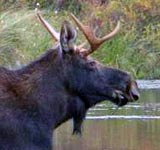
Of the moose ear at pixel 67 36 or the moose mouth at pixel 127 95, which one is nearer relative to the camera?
the moose ear at pixel 67 36

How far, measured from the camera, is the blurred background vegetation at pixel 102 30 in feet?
81.5

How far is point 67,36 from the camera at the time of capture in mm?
10836

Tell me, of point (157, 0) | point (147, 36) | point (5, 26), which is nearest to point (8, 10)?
point (5, 26)

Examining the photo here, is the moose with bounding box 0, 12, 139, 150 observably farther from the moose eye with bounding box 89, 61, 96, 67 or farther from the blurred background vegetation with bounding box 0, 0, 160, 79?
the blurred background vegetation with bounding box 0, 0, 160, 79

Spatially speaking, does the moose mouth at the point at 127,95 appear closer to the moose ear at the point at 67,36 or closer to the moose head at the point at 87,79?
the moose head at the point at 87,79

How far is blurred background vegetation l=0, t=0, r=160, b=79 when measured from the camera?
978 inches

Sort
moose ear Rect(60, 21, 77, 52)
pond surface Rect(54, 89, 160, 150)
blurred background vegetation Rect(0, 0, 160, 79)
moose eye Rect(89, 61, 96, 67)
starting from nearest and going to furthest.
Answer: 1. moose ear Rect(60, 21, 77, 52)
2. moose eye Rect(89, 61, 96, 67)
3. pond surface Rect(54, 89, 160, 150)
4. blurred background vegetation Rect(0, 0, 160, 79)

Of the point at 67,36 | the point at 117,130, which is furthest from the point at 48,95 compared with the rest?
the point at 117,130

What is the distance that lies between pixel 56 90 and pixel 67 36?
1.93 feet

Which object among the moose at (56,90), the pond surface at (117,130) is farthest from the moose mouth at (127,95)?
the pond surface at (117,130)

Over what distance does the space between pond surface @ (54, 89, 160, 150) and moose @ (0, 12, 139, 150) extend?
4378mm

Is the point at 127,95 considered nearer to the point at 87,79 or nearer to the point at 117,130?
the point at 87,79

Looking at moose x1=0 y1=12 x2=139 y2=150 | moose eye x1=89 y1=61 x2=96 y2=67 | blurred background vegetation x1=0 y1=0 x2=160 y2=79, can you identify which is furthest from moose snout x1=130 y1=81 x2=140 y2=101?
blurred background vegetation x1=0 y1=0 x2=160 y2=79

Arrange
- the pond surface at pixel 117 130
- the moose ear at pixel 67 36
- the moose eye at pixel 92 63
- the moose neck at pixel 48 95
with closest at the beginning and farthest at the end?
the moose ear at pixel 67 36 < the moose neck at pixel 48 95 < the moose eye at pixel 92 63 < the pond surface at pixel 117 130
